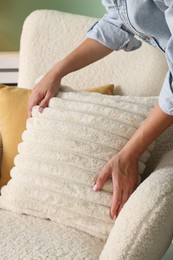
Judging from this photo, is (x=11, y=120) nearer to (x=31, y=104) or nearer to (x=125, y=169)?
(x=31, y=104)

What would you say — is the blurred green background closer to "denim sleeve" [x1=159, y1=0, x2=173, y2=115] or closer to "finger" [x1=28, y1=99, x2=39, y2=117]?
"finger" [x1=28, y1=99, x2=39, y2=117]

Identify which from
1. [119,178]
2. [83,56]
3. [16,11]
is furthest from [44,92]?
[16,11]

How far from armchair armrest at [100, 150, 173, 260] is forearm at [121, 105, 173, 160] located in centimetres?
13

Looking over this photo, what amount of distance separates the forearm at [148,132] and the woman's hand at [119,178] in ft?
0.06

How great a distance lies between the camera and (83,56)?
140 cm

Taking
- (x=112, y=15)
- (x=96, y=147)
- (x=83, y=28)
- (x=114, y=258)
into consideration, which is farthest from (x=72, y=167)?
(x=83, y=28)

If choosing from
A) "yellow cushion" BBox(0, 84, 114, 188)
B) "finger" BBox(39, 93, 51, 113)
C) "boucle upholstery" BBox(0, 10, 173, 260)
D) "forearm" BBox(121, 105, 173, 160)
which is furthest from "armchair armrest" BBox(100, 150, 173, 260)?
"yellow cushion" BBox(0, 84, 114, 188)

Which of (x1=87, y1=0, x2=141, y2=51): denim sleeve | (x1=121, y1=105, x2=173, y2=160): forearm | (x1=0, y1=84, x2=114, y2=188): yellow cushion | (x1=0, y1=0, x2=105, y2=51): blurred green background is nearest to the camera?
(x1=121, y1=105, x2=173, y2=160): forearm

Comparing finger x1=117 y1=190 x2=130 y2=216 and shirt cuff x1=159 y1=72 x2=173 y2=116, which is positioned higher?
shirt cuff x1=159 y1=72 x2=173 y2=116

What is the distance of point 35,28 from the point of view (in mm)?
1629

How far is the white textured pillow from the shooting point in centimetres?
117

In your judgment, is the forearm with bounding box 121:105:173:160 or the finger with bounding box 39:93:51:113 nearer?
the forearm with bounding box 121:105:173:160

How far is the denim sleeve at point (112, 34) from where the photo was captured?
133 cm

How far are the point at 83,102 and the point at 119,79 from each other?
1.00ft
